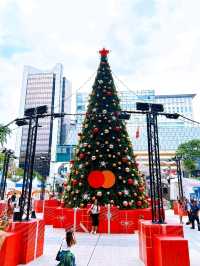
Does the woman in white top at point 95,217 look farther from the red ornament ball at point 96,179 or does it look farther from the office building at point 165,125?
the office building at point 165,125

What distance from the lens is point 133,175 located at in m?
13.2

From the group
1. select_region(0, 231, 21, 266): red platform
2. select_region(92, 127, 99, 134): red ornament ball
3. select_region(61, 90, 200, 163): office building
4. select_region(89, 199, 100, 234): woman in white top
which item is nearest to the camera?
select_region(0, 231, 21, 266): red platform

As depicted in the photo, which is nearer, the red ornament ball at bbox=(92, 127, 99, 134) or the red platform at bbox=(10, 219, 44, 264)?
the red platform at bbox=(10, 219, 44, 264)

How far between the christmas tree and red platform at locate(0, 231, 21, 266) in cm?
665

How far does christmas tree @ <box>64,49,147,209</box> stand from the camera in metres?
12.6

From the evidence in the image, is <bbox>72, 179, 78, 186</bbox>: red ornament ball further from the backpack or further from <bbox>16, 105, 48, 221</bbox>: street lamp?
the backpack

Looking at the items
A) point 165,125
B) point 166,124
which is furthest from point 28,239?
point 166,124

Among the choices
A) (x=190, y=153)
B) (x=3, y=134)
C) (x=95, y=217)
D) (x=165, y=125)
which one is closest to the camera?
(x=3, y=134)

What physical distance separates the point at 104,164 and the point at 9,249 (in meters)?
7.79

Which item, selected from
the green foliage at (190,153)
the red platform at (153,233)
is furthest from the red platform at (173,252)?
the green foliage at (190,153)

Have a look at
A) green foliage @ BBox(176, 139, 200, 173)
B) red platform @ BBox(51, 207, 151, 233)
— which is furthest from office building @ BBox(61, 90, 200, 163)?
red platform @ BBox(51, 207, 151, 233)

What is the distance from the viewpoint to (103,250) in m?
7.75

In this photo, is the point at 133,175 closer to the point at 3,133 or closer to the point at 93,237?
the point at 93,237

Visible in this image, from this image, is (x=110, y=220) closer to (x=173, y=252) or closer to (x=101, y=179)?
(x=101, y=179)
